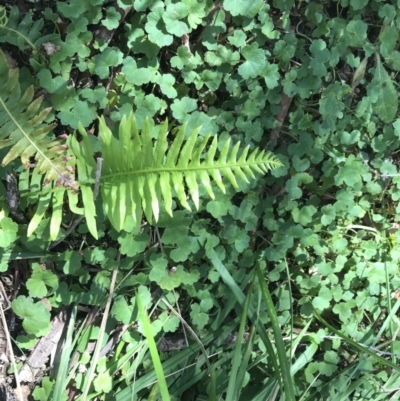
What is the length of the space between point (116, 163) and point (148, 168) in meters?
0.12

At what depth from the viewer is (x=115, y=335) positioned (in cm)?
202

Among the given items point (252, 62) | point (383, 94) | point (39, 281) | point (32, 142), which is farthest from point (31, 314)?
point (383, 94)

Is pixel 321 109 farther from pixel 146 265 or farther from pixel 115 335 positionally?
pixel 115 335

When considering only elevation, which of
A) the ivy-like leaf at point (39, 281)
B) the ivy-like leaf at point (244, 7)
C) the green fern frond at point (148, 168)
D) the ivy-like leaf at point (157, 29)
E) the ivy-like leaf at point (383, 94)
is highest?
the ivy-like leaf at point (244, 7)

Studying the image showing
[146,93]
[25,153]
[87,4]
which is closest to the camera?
[25,153]

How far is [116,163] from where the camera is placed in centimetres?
156

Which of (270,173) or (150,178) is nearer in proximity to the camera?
(150,178)

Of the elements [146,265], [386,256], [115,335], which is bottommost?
[115,335]

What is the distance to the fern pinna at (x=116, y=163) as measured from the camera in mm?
1496

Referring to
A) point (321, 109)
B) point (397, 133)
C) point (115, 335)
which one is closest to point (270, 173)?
point (321, 109)

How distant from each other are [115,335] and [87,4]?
1.37 m

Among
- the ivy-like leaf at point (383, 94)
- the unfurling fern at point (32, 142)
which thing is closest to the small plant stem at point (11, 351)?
the unfurling fern at point (32, 142)

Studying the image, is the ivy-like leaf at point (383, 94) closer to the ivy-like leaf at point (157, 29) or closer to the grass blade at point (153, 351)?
the ivy-like leaf at point (157, 29)

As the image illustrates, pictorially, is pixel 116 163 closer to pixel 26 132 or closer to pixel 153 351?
pixel 26 132
